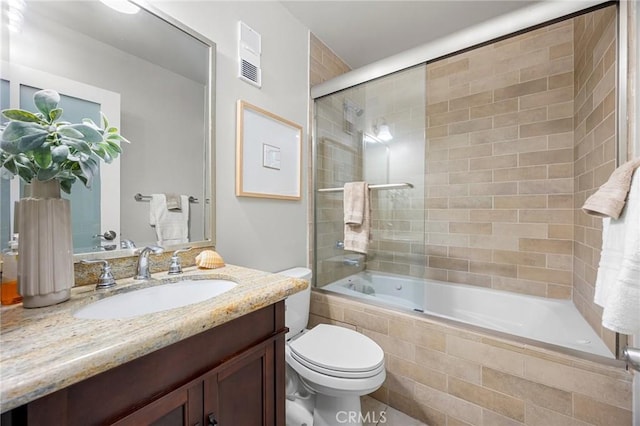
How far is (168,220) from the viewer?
3.69 feet

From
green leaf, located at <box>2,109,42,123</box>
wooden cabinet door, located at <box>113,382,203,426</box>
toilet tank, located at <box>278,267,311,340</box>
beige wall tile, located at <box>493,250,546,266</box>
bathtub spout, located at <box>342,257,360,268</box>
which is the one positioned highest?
green leaf, located at <box>2,109,42,123</box>

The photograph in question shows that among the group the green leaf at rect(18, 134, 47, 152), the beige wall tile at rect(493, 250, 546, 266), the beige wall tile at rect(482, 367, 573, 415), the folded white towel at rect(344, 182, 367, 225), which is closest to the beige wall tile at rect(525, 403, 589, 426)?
the beige wall tile at rect(482, 367, 573, 415)

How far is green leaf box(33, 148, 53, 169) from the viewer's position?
64 cm

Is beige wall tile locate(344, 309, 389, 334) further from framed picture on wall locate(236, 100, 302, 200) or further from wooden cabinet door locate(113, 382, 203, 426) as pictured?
wooden cabinet door locate(113, 382, 203, 426)

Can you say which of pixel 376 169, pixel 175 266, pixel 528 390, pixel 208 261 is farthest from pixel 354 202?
pixel 528 390

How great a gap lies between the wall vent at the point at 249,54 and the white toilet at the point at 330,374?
1253 mm

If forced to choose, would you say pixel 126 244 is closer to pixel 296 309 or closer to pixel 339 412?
pixel 296 309

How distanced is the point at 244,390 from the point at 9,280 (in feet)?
2.20

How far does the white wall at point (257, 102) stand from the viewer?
4.32 ft

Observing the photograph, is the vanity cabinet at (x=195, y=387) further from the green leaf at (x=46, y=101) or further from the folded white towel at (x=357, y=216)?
the folded white towel at (x=357, y=216)

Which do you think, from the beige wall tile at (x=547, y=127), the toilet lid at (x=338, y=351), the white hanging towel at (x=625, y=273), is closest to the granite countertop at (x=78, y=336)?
the toilet lid at (x=338, y=351)

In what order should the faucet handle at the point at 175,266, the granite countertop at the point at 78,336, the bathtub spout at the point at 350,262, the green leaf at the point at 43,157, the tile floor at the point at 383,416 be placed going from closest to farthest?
the granite countertop at the point at 78,336 < the green leaf at the point at 43,157 < the faucet handle at the point at 175,266 < the tile floor at the point at 383,416 < the bathtub spout at the point at 350,262

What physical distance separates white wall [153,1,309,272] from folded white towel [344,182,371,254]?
31cm

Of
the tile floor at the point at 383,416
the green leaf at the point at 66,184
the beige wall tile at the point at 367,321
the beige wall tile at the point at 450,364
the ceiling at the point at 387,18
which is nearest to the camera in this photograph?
the green leaf at the point at 66,184
